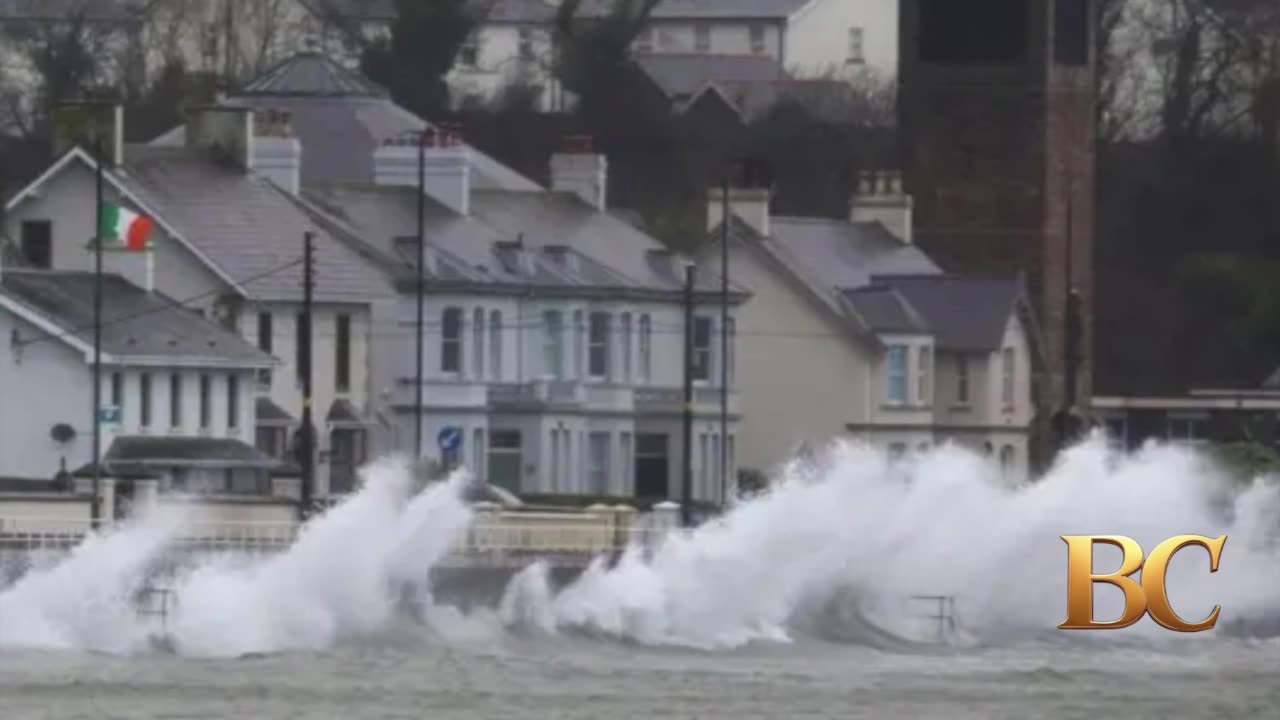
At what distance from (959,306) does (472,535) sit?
129 feet

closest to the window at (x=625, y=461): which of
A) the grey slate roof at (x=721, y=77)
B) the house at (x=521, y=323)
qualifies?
the house at (x=521, y=323)

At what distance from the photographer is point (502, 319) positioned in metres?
104

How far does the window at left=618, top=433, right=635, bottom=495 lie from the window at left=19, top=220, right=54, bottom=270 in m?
11.7

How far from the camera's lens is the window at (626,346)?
106875mm

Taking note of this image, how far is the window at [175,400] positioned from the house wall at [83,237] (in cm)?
351

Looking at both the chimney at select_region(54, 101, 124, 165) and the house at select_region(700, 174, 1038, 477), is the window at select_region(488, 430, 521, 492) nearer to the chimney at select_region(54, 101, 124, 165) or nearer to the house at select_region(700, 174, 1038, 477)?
the chimney at select_region(54, 101, 124, 165)

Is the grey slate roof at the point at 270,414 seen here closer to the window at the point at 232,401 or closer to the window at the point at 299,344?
the window at the point at 299,344

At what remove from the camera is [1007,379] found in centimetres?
12119

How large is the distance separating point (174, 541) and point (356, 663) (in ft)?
22.8

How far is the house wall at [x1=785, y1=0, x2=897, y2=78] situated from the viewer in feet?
541

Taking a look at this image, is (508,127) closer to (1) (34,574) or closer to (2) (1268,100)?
(2) (1268,100)

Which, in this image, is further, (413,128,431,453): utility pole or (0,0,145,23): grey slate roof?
(0,0,145,23): grey slate roof

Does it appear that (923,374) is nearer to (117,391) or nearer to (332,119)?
(332,119)

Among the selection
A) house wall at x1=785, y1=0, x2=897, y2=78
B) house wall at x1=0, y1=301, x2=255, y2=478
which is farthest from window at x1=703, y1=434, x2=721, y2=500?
house wall at x1=785, y1=0, x2=897, y2=78
